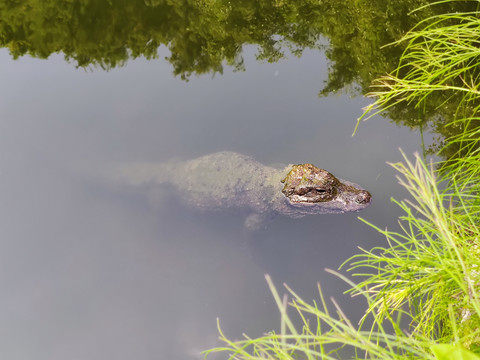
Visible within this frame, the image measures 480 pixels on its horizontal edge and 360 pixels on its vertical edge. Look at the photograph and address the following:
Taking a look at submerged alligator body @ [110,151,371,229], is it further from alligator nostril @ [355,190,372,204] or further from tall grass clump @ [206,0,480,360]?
tall grass clump @ [206,0,480,360]

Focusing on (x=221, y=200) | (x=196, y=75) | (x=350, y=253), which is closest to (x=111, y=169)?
(x=221, y=200)

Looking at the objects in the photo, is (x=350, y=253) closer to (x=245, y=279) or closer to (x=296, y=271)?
(x=296, y=271)

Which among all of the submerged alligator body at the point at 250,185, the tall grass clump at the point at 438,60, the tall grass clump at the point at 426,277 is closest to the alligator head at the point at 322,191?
the submerged alligator body at the point at 250,185

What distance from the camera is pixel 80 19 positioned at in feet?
21.4

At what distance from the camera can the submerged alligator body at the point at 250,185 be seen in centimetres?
380

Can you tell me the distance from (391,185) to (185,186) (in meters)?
2.02

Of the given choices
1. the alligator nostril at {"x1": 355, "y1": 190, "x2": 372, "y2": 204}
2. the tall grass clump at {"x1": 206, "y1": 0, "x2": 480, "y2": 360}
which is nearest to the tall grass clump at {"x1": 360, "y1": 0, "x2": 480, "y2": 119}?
A: the tall grass clump at {"x1": 206, "y1": 0, "x2": 480, "y2": 360}

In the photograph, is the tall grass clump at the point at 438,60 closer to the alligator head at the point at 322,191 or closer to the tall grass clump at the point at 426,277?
the tall grass clump at the point at 426,277

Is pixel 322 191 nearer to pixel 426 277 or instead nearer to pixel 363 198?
pixel 363 198

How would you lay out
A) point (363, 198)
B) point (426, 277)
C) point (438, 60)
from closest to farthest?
point (426, 277)
point (438, 60)
point (363, 198)

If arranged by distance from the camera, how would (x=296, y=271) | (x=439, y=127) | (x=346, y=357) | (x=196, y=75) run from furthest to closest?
(x=196, y=75), (x=439, y=127), (x=296, y=271), (x=346, y=357)

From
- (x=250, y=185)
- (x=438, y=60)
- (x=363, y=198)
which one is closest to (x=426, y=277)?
(x=438, y=60)

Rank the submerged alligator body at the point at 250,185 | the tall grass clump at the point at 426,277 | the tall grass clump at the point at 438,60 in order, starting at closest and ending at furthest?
the tall grass clump at the point at 426,277 < the tall grass clump at the point at 438,60 < the submerged alligator body at the point at 250,185

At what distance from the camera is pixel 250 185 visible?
4238mm
